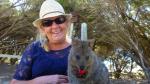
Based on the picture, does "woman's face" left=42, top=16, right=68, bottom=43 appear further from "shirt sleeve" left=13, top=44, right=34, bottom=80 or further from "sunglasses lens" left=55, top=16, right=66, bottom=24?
"shirt sleeve" left=13, top=44, right=34, bottom=80

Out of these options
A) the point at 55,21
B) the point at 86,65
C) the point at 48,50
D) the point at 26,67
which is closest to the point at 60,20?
the point at 55,21

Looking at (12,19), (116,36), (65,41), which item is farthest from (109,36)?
(65,41)

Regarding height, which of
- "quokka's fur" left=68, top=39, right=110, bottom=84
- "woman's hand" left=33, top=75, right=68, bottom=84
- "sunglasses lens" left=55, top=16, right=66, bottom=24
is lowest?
"woman's hand" left=33, top=75, right=68, bottom=84

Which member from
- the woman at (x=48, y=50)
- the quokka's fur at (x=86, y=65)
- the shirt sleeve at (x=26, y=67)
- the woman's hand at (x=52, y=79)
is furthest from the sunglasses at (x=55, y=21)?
the quokka's fur at (x=86, y=65)

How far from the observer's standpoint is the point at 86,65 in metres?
2.27

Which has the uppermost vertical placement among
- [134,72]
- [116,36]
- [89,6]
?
[89,6]

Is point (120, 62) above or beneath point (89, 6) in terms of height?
beneath

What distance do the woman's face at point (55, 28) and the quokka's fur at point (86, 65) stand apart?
665mm

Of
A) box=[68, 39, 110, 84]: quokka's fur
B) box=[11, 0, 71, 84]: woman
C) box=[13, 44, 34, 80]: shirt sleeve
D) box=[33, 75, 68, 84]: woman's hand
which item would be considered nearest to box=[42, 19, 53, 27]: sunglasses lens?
box=[11, 0, 71, 84]: woman

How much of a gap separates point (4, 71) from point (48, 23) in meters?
8.17

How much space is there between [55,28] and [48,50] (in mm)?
192

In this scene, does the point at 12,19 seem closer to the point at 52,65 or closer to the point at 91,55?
the point at 52,65

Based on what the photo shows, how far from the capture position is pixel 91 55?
7.71 feet

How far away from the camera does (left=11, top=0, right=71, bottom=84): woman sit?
3.10 m
